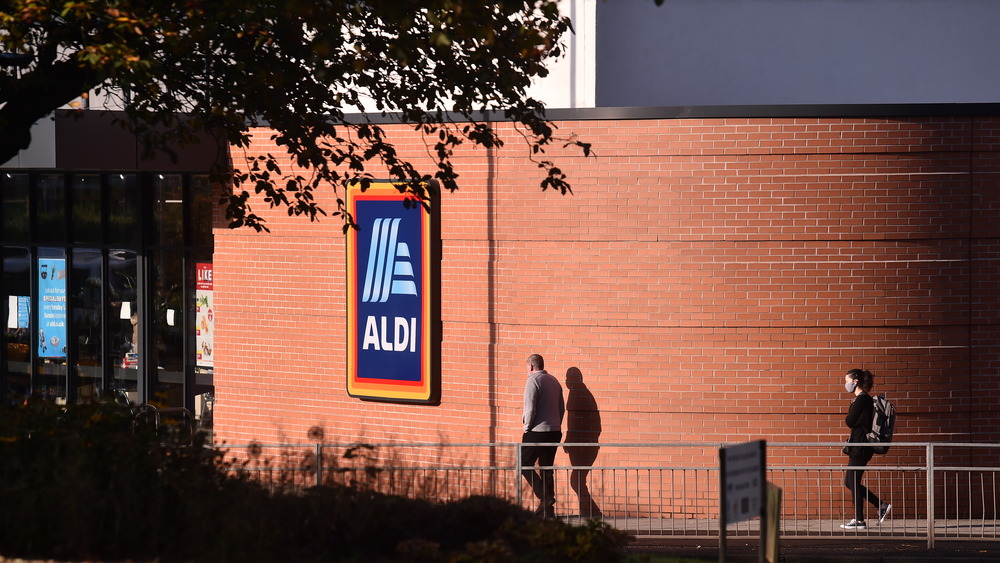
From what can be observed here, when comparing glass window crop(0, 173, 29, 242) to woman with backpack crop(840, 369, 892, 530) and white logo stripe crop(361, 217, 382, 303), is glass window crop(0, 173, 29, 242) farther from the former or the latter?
woman with backpack crop(840, 369, 892, 530)

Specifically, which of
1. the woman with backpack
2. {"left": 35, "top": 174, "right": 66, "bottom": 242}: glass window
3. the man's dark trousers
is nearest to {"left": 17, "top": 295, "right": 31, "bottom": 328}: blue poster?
{"left": 35, "top": 174, "right": 66, "bottom": 242}: glass window

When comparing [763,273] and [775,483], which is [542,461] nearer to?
[775,483]

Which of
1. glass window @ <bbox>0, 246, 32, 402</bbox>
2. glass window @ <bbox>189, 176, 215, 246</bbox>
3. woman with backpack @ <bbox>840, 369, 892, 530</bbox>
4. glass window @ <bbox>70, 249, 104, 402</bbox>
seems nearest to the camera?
woman with backpack @ <bbox>840, 369, 892, 530</bbox>

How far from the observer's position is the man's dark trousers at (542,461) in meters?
11.9

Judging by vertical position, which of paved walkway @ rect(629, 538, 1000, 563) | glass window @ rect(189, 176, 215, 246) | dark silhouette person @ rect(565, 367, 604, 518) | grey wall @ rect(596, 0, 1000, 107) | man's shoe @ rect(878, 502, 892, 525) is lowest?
paved walkway @ rect(629, 538, 1000, 563)

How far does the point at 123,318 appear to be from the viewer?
57.5 feet

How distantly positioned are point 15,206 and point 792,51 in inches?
460

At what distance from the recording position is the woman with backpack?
1192 cm

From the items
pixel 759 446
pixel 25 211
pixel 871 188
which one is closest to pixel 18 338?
pixel 25 211

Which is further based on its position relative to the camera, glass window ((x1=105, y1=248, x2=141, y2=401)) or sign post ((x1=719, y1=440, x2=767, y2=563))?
glass window ((x1=105, y1=248, x2=141, y2=401))

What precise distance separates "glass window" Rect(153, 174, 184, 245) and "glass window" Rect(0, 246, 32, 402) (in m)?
2.56

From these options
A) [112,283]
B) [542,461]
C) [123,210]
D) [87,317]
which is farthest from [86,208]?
[542,461]

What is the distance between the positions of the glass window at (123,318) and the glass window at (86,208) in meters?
0.48

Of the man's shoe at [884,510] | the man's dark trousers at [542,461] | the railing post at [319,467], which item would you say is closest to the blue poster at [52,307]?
the railing post at [319,467]
